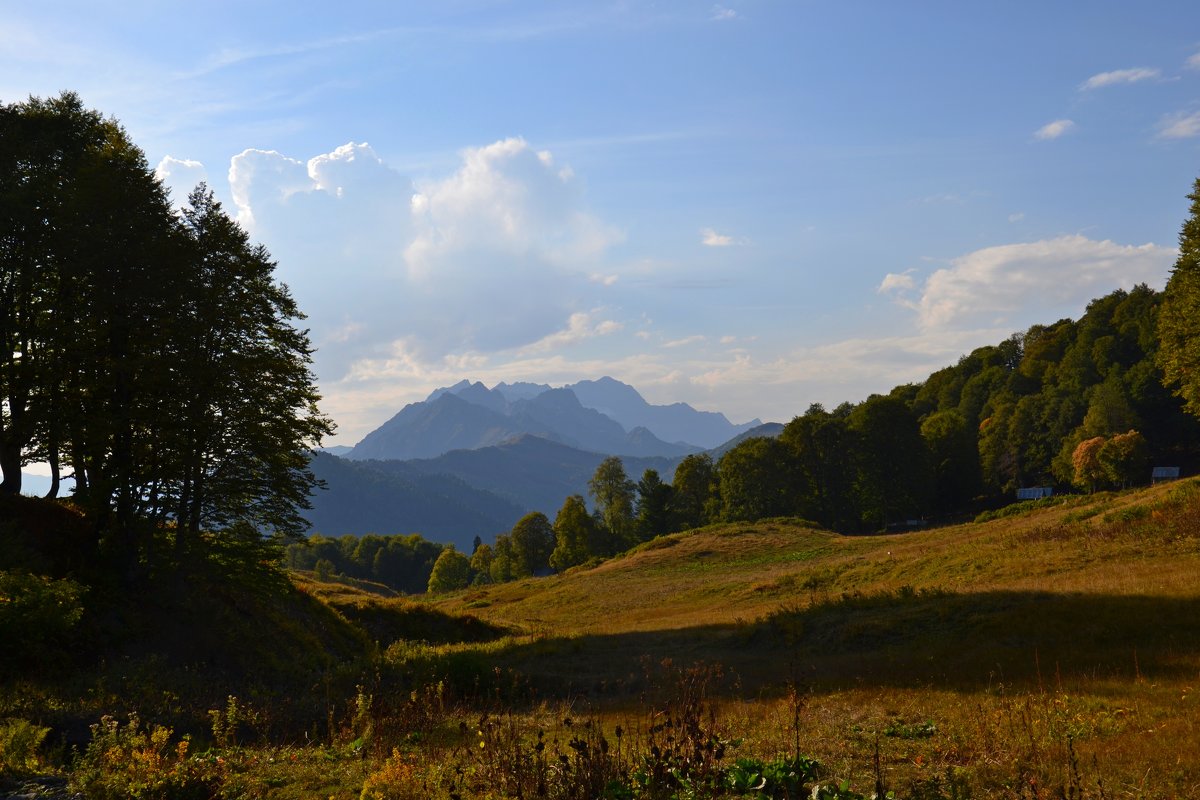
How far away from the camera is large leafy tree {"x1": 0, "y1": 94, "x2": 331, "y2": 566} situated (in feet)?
78.5

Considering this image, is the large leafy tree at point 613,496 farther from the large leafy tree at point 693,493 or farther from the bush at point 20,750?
the bush at point 20,750

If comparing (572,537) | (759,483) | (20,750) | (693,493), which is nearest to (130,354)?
(20,750)

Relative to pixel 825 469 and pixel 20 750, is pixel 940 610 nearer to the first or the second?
pixel 20 750

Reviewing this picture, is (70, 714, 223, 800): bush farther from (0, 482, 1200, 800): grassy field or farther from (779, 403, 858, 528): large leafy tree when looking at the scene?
(779, 403, 858, 528): large leafy tree

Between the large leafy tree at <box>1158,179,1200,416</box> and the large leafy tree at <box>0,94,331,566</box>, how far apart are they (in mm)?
44656

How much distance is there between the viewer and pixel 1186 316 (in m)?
36.9

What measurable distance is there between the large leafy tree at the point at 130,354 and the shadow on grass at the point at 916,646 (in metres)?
12.5

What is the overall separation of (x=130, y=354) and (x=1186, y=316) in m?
49.2

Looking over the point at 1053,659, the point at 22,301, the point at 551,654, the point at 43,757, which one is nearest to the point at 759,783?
the point at 43,757

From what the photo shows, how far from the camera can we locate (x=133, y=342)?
24.6 meters

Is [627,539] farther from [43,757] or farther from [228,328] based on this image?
[43,757]

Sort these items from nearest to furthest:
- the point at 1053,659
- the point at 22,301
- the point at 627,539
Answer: the point at 1053,659 → the point at 22,301 → the point at 627,539

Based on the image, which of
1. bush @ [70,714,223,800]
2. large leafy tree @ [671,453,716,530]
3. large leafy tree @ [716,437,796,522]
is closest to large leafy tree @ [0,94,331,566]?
bush @ [70,714,223,800]

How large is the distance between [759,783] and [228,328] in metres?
25.7
